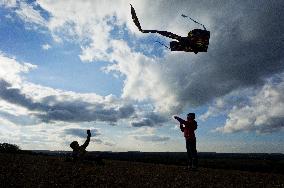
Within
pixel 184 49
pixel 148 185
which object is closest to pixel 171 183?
pixel 148 185

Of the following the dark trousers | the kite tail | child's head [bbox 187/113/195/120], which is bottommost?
the dark trousers

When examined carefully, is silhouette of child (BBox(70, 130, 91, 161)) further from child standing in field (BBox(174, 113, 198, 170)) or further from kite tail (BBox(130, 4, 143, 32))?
kite tail (BBox(130, 4, 143, 32))

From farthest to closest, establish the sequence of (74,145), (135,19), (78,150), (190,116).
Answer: (135,19), (74,145), (78,150), (190,116)

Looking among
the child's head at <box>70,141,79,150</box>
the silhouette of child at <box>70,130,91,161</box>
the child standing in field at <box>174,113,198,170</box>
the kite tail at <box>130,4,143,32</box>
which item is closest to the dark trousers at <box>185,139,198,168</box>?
the child standing in field at <box>174,113,198,170</box>

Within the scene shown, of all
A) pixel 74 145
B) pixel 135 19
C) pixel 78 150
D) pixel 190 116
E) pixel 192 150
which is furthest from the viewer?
pixel 135 19

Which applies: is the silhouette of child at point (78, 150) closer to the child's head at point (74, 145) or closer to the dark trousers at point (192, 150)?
the child's head at point (74, 145)

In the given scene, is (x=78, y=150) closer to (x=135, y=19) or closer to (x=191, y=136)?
(x=191, y=136)

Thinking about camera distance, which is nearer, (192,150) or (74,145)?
(192,150)

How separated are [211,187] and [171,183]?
0.89 m

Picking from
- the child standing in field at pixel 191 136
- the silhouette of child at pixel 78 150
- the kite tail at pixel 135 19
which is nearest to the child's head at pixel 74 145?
the silhouette of child at pixel 78 150

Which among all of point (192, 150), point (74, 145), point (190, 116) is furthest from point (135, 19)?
point (192, 150)

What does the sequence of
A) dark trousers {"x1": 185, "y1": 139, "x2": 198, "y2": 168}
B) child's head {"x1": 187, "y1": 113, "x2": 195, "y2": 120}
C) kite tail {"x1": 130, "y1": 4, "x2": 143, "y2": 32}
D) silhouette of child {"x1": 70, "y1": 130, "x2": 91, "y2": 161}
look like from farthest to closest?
kite tail {"x1": 130, "y1": 4, "x2": 143, "y2": 32}, silhouette of child {"x1": 70, "y1": 130, "x2": 91, "y2": 161}, child's head {"x1": 187, "y1": 113, "x2": 195, "y2": 120}, dark trousers {"x1": 185, "y1": 139, "x2": 198, "y2": 168}

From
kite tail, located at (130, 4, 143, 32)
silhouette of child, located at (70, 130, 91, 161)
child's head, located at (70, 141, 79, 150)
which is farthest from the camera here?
kite tail, located at (130, 4, 143, 32)

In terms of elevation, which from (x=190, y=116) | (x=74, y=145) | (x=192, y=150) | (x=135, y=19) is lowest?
(x=192, y=150)
